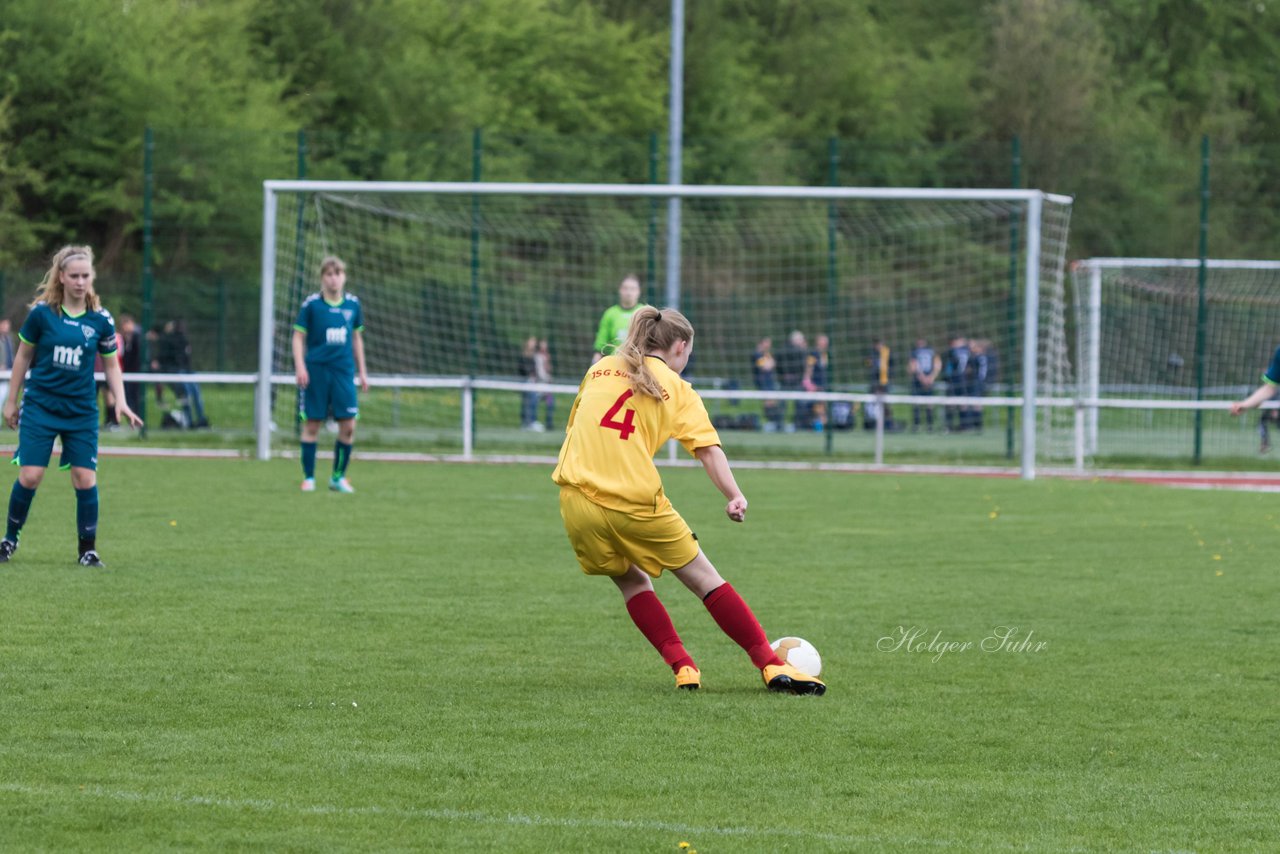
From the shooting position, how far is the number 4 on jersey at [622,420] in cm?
670

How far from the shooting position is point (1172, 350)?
84.9 ft

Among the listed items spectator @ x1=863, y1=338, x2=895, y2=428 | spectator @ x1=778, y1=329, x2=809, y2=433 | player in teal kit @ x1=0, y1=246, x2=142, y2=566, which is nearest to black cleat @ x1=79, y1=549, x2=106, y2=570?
player in teal kit @ x1=0, y1=246, x2=142, y2=566

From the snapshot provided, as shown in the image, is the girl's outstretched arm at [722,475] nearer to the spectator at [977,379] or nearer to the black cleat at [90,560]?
the black cleat at [90,560]

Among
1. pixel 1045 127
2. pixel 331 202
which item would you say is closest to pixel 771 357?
pixel 331 202

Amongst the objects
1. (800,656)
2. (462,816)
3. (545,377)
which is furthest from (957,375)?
(462,816)

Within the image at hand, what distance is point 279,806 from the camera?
16.2 ft

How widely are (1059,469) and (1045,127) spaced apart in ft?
104

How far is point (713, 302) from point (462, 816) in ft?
69.6

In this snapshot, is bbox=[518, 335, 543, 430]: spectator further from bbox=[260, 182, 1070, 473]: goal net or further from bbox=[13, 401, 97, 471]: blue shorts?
bbox=[13, 401, 97, 471]: blue shorts

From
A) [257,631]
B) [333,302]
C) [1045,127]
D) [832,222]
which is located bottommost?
[257,631]

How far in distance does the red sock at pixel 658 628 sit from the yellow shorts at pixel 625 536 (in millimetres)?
221

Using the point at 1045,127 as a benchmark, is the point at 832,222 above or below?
below

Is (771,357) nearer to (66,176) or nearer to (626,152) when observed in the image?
(626,152)

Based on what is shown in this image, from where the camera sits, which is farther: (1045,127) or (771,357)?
(1045,127)
